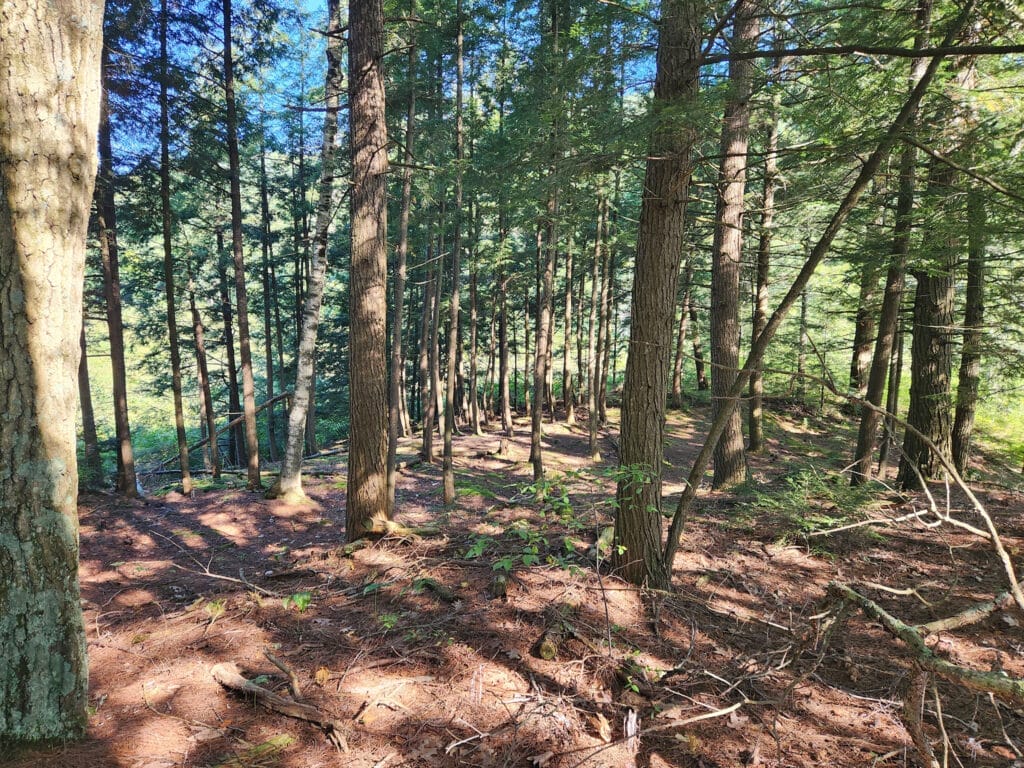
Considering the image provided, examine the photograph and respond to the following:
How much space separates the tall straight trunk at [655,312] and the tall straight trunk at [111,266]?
1092 cm

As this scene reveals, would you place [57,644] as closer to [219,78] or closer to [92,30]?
[92,30]

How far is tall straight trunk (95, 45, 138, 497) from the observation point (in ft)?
31.9

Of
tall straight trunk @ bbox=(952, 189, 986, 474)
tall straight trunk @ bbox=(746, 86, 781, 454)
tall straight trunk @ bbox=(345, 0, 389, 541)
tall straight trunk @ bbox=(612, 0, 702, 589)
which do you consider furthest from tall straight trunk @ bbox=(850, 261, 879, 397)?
tall straight trunk @ bbox=(345, 0, 389, 541)

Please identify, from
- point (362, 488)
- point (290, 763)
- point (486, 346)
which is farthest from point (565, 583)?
point (486, 346)

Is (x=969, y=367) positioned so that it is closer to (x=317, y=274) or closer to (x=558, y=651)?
(x=558, y=651)

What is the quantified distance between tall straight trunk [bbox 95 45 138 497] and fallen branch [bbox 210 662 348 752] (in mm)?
9599

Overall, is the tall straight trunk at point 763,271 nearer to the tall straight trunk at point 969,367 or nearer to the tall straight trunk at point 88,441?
the tall straight trunk at point 969,367

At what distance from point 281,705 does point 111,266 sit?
11.5 meters

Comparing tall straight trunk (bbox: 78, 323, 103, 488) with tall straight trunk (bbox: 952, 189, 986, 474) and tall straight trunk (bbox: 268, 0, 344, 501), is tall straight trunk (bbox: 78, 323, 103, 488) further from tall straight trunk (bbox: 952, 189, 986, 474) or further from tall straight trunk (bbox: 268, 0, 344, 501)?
tall straight trunk (bbox: 952, 189, 986, 474)

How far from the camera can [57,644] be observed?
2363mm

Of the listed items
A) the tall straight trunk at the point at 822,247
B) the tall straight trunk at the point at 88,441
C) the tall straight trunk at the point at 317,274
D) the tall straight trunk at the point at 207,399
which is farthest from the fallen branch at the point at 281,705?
the tall straight trunk at the point at 88,441

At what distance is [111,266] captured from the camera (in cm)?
1034

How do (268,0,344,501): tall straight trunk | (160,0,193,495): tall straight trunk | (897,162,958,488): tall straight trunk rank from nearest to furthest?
(897,162,958,488): tall straight trunk < (268,0,344,501): tall straight trunk < (160,0,193,495): tall straight trunk

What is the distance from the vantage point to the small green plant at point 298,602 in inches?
157
